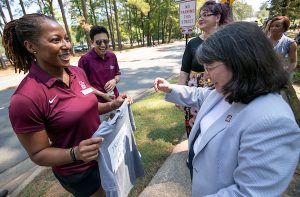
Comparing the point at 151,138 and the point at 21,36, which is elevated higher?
the point at 21,36

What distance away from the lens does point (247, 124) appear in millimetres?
1160

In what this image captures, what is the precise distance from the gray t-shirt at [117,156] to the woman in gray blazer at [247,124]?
2.05ft

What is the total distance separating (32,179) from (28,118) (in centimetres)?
267

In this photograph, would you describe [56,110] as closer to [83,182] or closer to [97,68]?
[83,182]

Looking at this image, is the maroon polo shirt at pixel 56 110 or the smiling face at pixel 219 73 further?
the maroon polo shirt at pixel 56 110

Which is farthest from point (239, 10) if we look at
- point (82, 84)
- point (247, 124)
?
point (247, 124)

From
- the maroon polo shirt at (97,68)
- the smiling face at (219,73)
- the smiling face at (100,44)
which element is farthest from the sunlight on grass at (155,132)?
the smiling face at (219,73)

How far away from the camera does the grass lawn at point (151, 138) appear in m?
3.29

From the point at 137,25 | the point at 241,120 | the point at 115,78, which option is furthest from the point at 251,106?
the point at 137,25

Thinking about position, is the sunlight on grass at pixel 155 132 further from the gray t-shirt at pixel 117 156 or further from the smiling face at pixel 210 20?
the smiling face at pixel 210 20

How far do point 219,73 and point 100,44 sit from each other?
2.63m

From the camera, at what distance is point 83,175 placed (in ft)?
6.41

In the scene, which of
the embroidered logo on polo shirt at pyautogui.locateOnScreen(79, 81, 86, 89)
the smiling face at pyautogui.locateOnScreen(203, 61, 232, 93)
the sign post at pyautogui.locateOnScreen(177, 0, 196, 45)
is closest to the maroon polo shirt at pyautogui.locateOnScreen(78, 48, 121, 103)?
the embroidered logo on polo shirt at pyautogui.locateOnScreen(79, 81, 86, 89)

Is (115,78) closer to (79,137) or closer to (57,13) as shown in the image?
(79,137)
